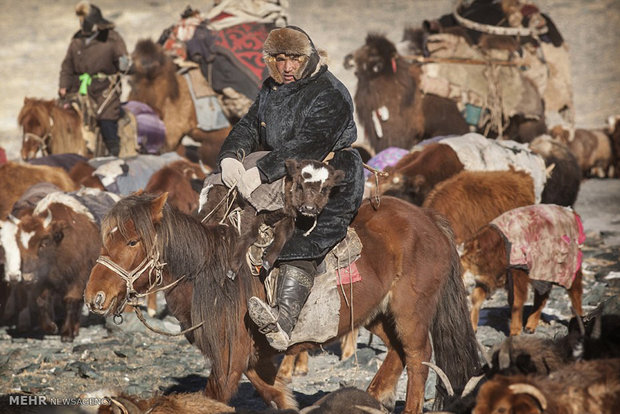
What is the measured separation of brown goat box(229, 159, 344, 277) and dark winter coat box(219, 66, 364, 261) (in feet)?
0.28

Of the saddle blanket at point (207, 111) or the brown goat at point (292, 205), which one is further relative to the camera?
the saddle blanket at point (207, 111)

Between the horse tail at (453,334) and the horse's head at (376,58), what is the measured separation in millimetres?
7612

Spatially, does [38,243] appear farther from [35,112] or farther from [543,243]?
[543,243]

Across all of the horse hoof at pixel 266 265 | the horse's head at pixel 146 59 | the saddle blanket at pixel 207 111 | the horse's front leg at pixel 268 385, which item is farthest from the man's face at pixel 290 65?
the saddle blanket at pixel 207 111

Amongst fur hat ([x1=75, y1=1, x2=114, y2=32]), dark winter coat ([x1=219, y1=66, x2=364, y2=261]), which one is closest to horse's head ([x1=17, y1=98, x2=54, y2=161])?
fur hat ([x1=75, y1=1, x2=114, y2=32])

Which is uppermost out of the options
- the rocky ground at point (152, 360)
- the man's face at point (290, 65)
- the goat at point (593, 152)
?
the man's face at point (290, 65)

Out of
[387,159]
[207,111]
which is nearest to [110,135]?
[207,111]

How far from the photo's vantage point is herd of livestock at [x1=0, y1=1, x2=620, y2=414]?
12.8 feet

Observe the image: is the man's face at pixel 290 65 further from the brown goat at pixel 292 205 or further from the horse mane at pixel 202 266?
the horse mane at pixel 202 266

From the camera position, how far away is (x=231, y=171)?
5066 mm

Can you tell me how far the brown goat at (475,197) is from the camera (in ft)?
29.3

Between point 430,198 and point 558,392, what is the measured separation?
569 centimetres

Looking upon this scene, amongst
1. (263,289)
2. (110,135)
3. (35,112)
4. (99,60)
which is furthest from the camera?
(110,135)

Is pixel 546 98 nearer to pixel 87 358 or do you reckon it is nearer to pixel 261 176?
pixel 87 358
